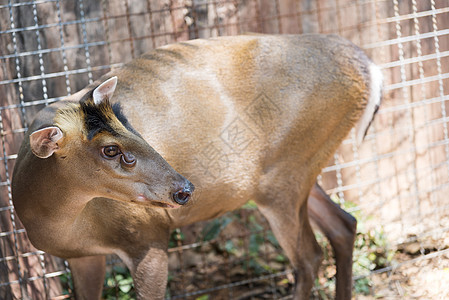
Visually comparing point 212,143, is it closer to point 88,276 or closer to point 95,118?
point 95,118

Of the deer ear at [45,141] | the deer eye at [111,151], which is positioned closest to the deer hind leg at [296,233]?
the deer eye at [111,151]

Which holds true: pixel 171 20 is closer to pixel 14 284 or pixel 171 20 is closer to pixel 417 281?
pixel 14 284

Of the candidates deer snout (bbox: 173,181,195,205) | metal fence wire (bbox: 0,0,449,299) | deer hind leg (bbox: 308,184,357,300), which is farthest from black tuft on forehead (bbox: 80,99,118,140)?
deer hind leg (bbox: 308,184,357,300)

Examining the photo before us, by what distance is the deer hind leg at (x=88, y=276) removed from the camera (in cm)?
407

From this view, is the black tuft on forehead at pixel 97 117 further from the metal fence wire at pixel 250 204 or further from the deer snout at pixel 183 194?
the metal fence wire at pixel 250 204

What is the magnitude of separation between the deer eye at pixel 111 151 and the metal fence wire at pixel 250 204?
1.61 meters

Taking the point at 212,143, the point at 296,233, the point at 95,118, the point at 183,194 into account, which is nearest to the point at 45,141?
the point at 95,118

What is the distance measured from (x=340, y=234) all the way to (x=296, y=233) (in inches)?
17.6

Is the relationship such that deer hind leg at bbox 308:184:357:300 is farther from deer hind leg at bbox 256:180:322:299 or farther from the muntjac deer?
deer hind leg at bbox 256:180:322:299

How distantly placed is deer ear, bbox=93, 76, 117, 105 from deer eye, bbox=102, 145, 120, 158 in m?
0.26

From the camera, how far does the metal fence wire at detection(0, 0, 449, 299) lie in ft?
15.6

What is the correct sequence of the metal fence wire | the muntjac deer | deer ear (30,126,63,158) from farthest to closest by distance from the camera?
1. the metal fence wire
2. the muntjac deer
3. deer ear (30,126,63,158)

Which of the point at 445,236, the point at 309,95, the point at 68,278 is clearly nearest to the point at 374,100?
the point at 309,95

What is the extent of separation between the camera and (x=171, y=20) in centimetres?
520
